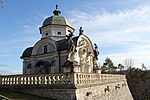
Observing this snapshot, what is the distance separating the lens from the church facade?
27234 millimetres

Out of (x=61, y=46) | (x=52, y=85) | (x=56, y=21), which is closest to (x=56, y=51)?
(x=61, y=46)

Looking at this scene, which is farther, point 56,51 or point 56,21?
point 56,21

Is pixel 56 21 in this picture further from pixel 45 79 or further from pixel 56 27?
pixel 45 79

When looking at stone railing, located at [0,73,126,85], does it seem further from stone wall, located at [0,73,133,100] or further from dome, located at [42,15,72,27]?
dome, located at [42,15,72,27]

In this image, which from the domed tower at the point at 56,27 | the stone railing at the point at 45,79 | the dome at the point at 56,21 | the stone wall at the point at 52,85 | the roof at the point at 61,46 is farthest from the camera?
the dome at the point at 56,21

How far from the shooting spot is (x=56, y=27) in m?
32.1

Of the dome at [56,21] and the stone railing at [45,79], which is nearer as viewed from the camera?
the stone railing at [45,79]

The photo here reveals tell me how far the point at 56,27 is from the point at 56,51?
239 inches

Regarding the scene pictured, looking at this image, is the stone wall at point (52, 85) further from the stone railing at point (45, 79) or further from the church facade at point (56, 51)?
the church facade at point (56, 51)

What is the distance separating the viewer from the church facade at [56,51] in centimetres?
2723

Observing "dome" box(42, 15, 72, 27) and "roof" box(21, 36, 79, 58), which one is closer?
"roof" box(21, 36, 79, 58)

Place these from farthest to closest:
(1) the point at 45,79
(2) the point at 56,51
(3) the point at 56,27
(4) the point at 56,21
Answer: (4) the point at 56,21
(3) the point at 56,27
(2) the point at 56,51
(1) the point at 45,79

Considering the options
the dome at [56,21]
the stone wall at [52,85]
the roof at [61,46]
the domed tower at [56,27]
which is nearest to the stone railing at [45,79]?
the stone wall at [52,85]

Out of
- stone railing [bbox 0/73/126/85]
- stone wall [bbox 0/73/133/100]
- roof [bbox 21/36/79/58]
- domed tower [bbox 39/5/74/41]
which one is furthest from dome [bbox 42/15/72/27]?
stone railing [bbox 0/73/126/85]
